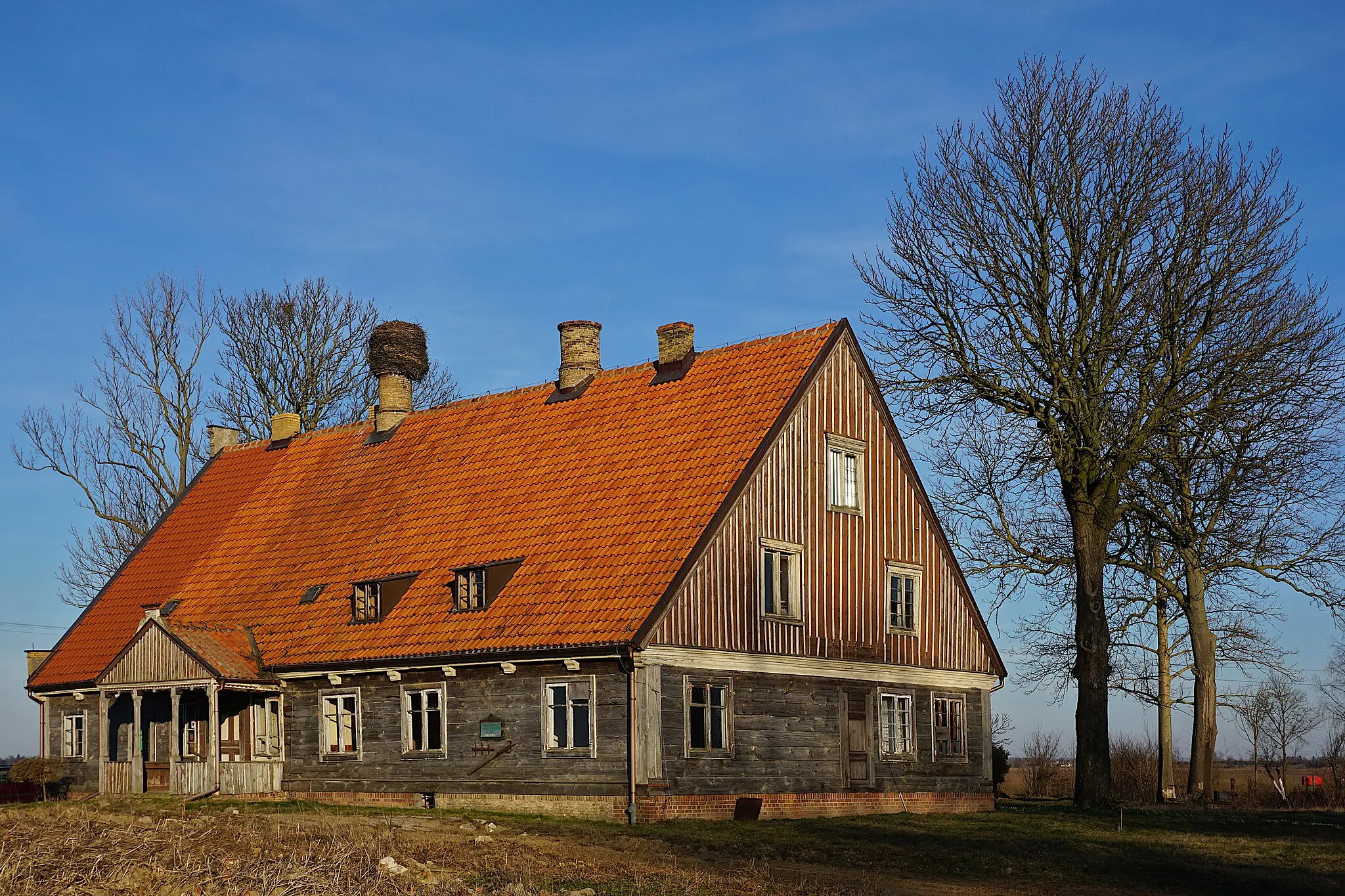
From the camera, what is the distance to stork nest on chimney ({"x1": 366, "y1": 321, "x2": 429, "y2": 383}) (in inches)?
1688

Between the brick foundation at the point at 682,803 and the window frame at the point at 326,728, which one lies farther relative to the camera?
the window frame at the point at 326,728

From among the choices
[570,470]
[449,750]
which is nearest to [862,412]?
[570,470]

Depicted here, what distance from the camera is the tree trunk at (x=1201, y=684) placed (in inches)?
1684

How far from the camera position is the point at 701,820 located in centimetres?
2822

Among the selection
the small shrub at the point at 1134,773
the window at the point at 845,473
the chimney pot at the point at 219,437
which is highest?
the chimney pot at the point at 219,437

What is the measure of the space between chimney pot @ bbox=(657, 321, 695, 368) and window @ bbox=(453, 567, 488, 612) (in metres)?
7.11

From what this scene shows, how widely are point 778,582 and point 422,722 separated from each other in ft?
26.8

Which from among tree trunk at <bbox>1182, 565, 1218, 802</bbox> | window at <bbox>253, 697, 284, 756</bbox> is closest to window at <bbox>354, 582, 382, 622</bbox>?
window at <bbox>253, 697, 284, 756</bbox>

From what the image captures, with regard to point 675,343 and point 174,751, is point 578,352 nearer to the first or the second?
point 675,343

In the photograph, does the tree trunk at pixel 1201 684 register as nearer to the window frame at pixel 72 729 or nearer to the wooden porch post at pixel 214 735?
the wooden porch post at pixel 214 735

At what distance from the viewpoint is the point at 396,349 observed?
141ft

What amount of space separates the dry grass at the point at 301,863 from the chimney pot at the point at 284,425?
23.2m

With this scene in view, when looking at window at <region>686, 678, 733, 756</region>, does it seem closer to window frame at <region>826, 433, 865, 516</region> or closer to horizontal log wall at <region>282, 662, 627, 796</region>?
horizontal log wall at <region>282, 662, 627, 796</region>

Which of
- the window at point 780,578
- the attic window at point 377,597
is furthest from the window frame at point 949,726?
the attic window at point 377,597
